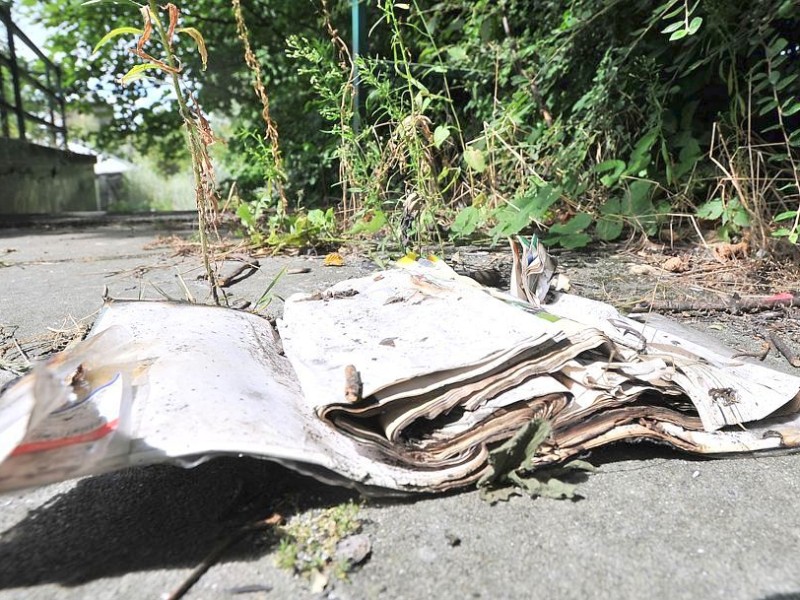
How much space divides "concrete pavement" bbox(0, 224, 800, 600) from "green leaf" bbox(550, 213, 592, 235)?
216 centimetres

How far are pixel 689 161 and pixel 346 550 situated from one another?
3226 mm

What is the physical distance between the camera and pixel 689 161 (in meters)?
3.38

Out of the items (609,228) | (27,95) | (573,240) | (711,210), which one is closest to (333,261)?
(573,240)

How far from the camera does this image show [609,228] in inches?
134

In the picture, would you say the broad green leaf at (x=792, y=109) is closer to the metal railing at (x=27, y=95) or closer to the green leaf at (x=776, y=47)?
the green leaf at (x=776, y=47)

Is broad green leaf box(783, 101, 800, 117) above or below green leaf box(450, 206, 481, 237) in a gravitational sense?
above

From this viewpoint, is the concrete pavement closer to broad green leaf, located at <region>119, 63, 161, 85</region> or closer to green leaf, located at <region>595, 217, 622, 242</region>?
broad green leaf, located at <region>119, 63, 161, 85</region>

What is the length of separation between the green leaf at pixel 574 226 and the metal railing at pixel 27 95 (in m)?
7.67

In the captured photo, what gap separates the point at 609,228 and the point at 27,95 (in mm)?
9201

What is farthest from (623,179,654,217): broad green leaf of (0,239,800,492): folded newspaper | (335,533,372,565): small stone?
(335,533,372,565): small stone

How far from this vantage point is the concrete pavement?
0.89 meters

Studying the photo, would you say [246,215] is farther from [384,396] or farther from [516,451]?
[516,451]

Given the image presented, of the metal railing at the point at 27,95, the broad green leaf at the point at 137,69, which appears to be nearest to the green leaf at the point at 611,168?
the broad green leaf at the point at 137,69

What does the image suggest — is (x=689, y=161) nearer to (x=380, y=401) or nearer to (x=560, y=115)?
(x=560, y=115)
